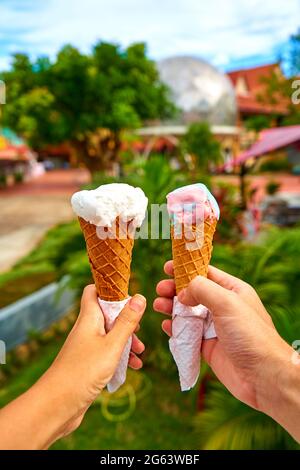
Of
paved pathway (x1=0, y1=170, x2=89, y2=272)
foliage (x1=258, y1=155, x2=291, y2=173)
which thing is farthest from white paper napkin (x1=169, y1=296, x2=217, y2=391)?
foliage (x1=258, y1=155, x2=291, y2=173)

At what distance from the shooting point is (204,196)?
5.04 feet

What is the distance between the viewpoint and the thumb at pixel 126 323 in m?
1.49

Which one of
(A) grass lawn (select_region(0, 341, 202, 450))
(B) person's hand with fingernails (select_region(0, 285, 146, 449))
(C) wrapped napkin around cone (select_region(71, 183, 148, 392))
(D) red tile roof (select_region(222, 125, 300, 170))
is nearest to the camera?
(B) person's hand with fingernails (select_region(0, 285, 146, 449))

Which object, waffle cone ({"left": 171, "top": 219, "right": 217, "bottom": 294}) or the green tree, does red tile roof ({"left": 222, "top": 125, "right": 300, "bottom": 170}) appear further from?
waffle cone ({"left": 171, "top": 219, "right": 217, "bottom": 294})

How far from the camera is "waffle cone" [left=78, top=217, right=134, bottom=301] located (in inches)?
62.8

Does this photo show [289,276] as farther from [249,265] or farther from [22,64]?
[22,64]

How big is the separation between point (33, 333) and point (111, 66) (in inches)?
502

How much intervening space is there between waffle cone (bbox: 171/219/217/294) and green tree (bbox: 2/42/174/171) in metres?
14.0

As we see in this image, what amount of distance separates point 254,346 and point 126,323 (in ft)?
1.49

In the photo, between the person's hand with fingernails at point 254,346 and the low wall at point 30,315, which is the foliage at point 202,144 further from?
the person's hand with fingernails at point 254,346

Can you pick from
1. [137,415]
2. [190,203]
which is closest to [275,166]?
[137,415]

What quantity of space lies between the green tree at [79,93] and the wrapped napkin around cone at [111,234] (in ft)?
45.8

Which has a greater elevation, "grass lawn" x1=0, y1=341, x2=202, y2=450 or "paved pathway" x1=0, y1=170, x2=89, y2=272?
"paved pathway" x1=0, y1=170, x2=89, y2=272

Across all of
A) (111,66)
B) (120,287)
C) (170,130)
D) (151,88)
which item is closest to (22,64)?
(111,66)
